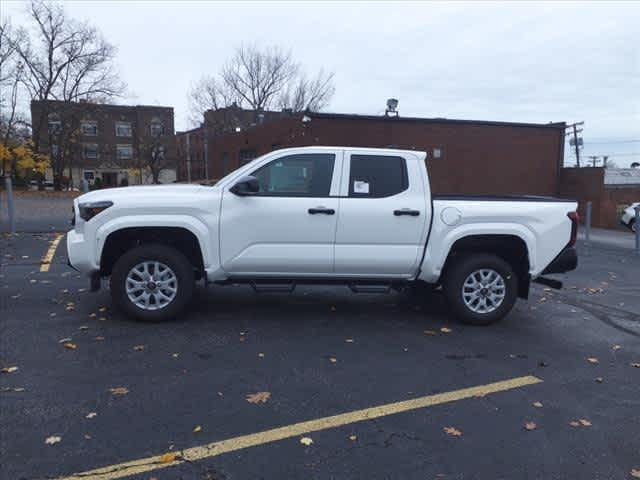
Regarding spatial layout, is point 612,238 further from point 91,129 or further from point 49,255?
point 91,129

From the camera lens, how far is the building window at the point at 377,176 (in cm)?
569

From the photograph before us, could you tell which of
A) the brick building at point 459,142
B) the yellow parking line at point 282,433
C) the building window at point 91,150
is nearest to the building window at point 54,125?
the building window at point 91,150

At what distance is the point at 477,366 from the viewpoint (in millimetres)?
4715

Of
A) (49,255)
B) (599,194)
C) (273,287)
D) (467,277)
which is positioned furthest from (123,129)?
(467,277)

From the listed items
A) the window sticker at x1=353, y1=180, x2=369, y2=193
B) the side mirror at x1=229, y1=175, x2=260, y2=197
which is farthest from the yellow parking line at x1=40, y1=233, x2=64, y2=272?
the window sticker at x1=353, y1=180, x2=369, y2=193

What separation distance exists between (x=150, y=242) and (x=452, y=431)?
3.79 meters

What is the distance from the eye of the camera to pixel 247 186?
5328mm

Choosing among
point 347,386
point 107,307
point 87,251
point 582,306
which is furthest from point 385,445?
A: point 582,306

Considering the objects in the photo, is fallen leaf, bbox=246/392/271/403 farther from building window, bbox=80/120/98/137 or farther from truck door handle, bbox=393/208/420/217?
building window, bbox=80/120/98/137

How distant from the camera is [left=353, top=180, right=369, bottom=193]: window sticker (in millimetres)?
5672

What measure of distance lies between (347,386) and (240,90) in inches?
1795

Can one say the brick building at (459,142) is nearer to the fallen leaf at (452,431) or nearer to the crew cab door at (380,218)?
the crew cab door at (380,218)

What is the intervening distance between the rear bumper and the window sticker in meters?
2.28

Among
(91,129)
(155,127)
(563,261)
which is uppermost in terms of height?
(155,127)
